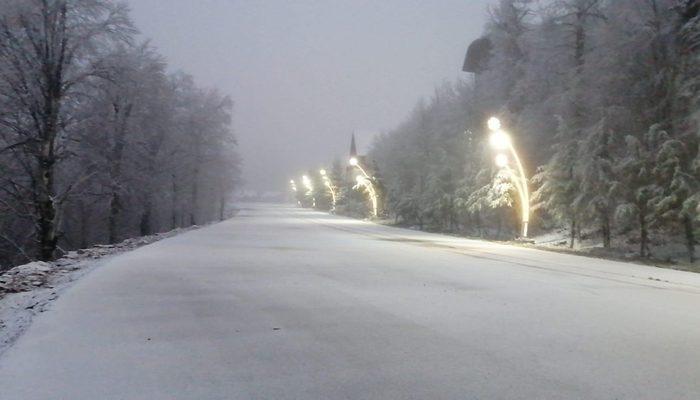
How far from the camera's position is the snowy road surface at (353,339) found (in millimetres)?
4000

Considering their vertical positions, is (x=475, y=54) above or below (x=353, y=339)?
above

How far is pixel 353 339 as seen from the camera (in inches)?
210

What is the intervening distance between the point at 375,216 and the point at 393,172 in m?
8.31

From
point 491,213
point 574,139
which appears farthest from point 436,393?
point 491,213

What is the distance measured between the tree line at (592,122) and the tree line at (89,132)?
1795cm

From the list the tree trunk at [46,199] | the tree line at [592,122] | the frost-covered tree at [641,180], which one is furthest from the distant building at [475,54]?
the tree trunk at [46,199]

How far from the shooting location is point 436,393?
390 cm

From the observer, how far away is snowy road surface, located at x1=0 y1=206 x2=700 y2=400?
13.1 feet

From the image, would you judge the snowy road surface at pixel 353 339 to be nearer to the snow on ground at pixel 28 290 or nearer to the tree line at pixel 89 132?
the snow on ground at pixel 28 290

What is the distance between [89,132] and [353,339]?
19.6 m

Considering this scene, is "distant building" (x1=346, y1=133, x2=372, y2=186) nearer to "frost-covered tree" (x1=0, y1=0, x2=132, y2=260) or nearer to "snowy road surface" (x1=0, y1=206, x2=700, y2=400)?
"frost-covered tree" (x1=0, y1=0, x2=132, y2=260)

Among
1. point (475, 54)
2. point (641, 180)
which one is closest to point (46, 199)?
point (641, 180)

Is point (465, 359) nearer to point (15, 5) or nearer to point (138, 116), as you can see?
point (15, 5)

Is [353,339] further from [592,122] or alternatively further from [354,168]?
[354,168]
